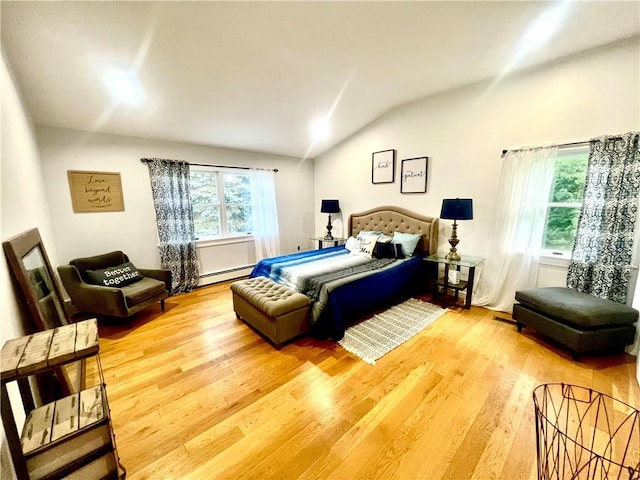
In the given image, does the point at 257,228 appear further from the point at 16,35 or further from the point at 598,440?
the point at 598,440

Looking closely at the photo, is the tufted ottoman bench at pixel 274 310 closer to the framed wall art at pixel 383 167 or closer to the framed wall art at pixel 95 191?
the framed wall art at pixel 95 191

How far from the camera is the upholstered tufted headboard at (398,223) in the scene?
3762 mm

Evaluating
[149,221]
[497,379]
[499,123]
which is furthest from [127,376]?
[499,123]

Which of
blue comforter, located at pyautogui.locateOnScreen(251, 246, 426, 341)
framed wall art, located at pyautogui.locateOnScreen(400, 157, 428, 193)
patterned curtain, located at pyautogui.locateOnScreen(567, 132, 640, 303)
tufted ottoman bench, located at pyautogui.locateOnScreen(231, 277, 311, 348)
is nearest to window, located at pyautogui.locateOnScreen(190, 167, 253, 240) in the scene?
blue comforter, located at pyautogui.locateOnScreen(251, 246, 426, 341)

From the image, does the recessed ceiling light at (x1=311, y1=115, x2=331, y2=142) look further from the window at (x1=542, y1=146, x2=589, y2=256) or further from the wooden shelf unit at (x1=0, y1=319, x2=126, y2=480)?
the wooden shelf unit at (x1=0, y1=319, x2=126, y2=480)

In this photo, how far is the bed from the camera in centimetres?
260

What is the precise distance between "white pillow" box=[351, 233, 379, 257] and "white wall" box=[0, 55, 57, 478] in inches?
132

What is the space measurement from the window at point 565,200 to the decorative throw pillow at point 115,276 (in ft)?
16.2

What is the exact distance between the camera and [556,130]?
2742mm

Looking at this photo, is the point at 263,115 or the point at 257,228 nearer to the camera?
the point at 263,115

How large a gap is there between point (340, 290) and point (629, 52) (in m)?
3.38

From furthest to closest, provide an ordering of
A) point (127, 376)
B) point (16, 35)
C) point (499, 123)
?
point (499, 123) < point (127, 376) < point (16, 35)

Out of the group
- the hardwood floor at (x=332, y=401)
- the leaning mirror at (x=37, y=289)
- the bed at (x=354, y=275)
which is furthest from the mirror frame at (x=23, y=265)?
the bed at (x=354, y=275)

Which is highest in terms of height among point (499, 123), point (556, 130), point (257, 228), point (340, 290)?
point (499, 123)
